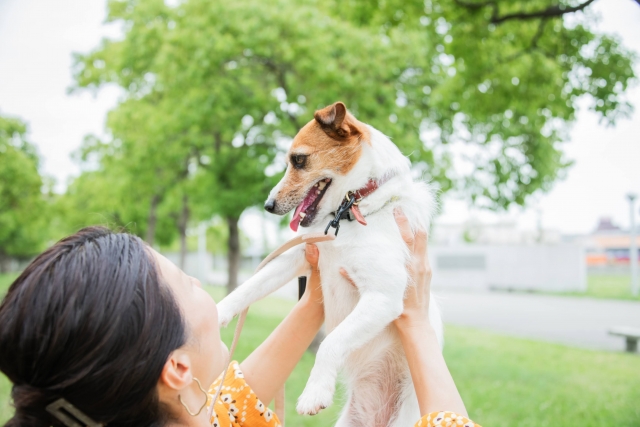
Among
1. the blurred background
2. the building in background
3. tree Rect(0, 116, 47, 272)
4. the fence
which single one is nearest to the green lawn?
the blurred background

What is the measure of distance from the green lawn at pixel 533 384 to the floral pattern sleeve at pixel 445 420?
2.99 m

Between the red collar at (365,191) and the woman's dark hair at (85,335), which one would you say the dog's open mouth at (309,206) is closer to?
the red collar at (365,191)

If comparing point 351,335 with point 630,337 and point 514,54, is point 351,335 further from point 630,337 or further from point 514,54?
point 630,337

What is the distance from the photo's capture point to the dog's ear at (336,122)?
1.90m

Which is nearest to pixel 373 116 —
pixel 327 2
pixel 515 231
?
pixel 327 2

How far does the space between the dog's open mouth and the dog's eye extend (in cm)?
10

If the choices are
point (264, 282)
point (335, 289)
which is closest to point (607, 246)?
point (335, 289)

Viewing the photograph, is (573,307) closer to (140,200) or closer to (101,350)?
(140,200)

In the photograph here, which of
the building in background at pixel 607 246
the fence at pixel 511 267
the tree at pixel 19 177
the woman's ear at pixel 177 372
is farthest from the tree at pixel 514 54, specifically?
the building in background at pixel 607 246

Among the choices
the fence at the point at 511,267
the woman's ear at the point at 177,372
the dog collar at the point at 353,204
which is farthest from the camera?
the fence at the point at 511,267

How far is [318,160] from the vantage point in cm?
196

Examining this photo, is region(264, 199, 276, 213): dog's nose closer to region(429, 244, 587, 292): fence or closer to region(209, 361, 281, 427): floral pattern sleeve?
region(209, 361, 281, 427): floral pattern sleeve

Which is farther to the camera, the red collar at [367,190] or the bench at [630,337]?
the bench at [630,337]

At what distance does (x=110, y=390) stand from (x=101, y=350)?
0.31ft
